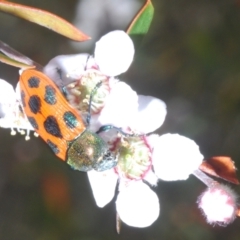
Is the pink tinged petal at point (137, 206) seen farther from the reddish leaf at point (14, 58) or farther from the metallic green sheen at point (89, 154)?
the reddish leaf at point (14, 58)

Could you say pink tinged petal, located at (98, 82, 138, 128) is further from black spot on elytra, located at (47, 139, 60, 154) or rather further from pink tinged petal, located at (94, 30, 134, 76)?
black spot on elytra, located at (47, 139, 60, 154)

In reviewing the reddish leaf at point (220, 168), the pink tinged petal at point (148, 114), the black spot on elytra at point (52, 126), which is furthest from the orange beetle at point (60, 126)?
the reddish leaf at point (220, 168)

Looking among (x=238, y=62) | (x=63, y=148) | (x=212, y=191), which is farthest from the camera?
(x=238, y=62)

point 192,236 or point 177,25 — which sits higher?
point 177,25

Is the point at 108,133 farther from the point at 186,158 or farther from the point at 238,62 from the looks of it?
the point at 238,62

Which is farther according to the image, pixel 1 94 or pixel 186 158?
pixel 1 94

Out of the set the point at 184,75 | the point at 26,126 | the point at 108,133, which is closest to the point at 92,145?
the point at 108,133
